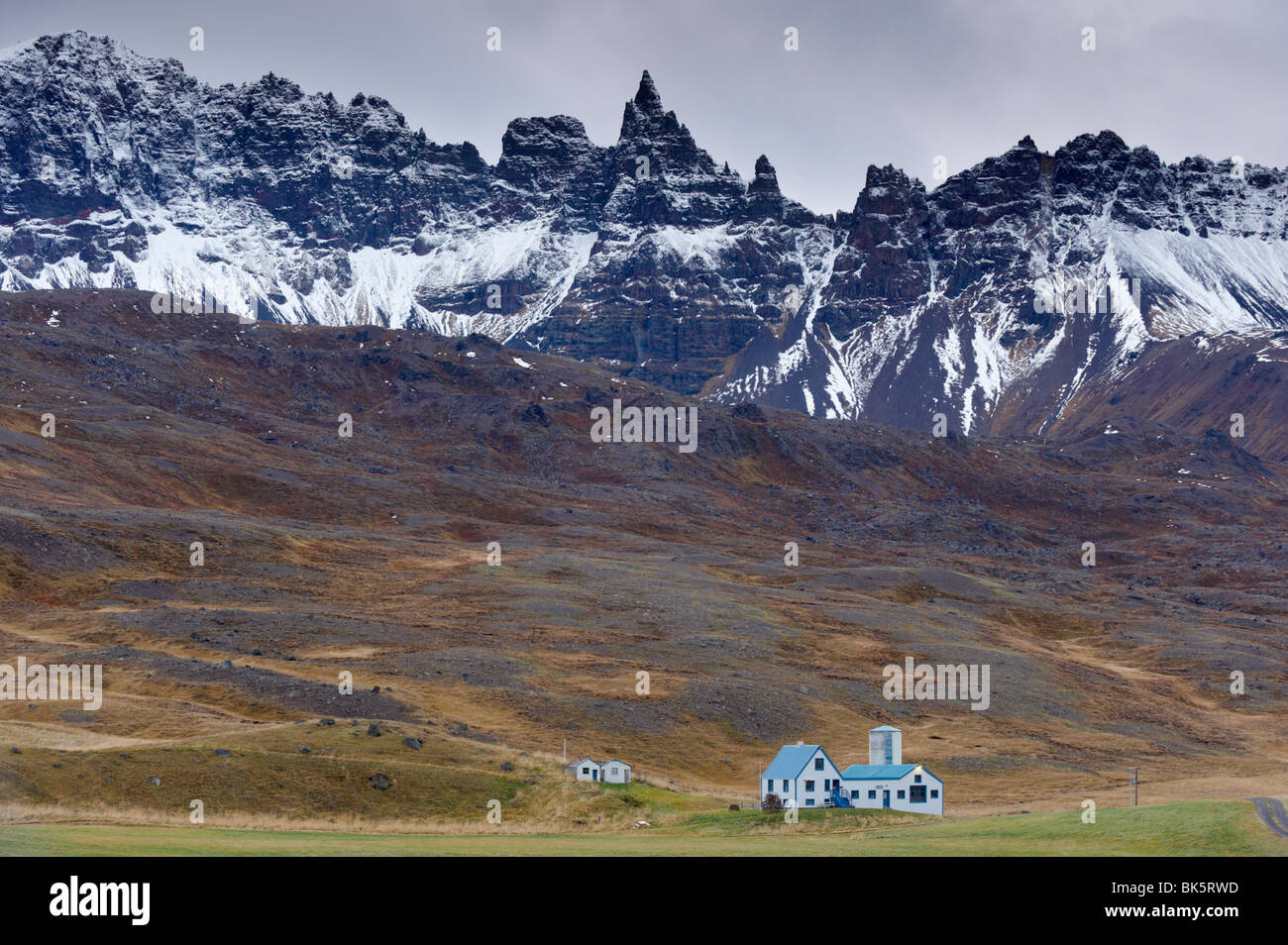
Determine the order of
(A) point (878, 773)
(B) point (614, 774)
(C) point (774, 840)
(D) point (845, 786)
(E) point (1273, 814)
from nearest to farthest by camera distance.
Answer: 1. (E) point (1273, 814)
2. (C) point (774, 840)
3. (D) point (845, 786)
4. (A) point (878, 773)
5. (B) point (614, 774)

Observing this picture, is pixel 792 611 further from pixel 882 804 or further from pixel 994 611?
pixel 882 804

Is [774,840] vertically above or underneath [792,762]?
underneath

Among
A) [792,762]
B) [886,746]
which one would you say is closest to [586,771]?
[792,762]

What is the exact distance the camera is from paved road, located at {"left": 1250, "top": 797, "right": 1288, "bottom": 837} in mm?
42969

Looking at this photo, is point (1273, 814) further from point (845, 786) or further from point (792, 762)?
point (792, 762)

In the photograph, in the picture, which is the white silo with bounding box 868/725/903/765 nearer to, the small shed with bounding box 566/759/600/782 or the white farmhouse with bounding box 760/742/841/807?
the white farmhouse with bounding box 760/742/841/807

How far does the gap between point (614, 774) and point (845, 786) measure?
39.1 ft

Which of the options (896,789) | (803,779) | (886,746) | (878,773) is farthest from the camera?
(886,746)

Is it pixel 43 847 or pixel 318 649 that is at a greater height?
pixel 318 649

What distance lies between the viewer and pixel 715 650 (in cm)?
12562

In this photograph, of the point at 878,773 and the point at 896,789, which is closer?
the point at 896,789

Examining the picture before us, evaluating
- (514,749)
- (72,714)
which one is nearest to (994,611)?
(514,749)

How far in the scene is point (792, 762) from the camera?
65.1 m

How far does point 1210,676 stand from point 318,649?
89.3 meters
